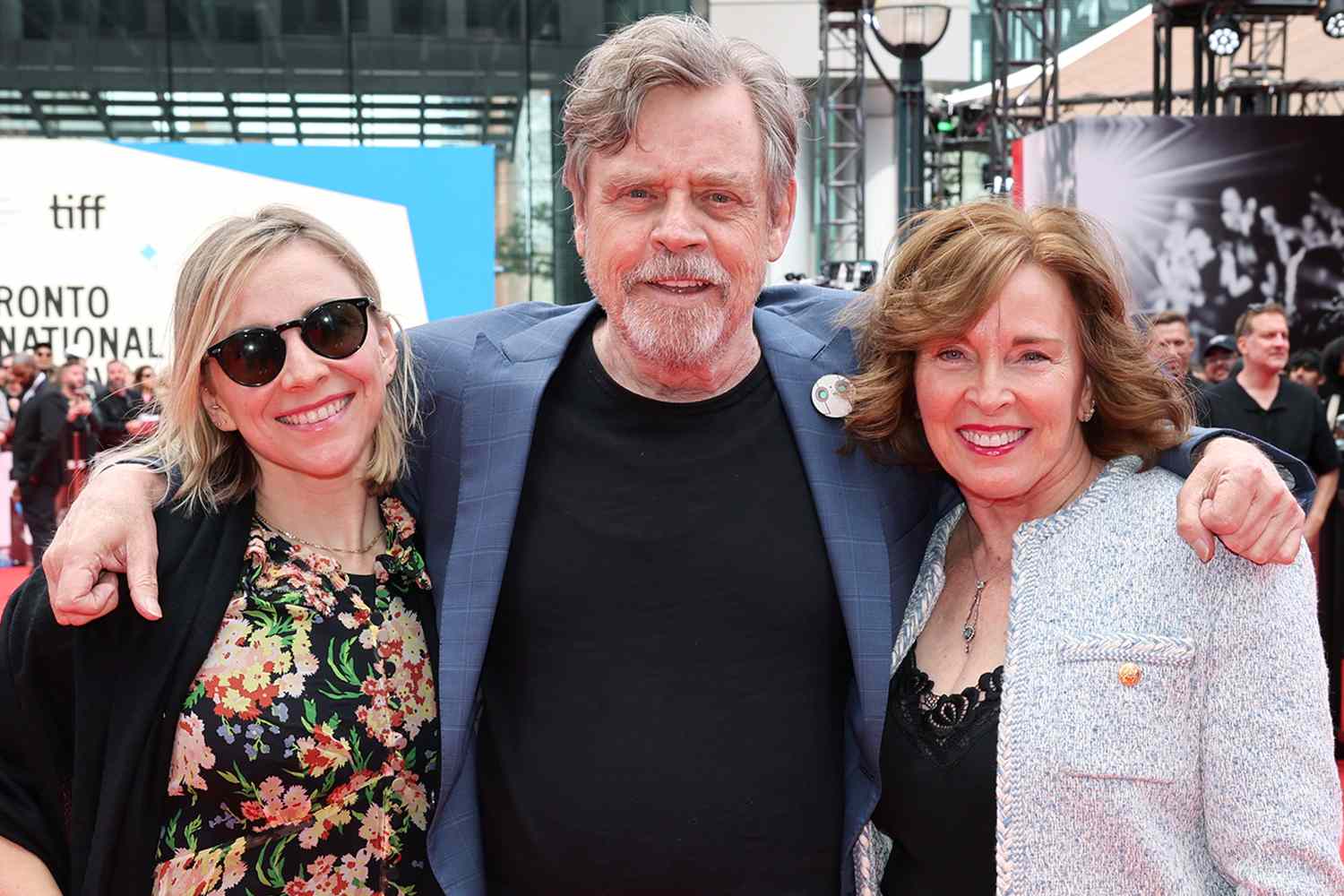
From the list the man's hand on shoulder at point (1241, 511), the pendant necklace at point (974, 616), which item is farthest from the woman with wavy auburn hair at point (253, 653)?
the man's hand on shoulder at point (1241, 511)

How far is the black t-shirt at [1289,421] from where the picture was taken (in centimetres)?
632

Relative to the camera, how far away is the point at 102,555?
6.57 feet

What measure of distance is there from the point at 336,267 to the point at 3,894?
1.11 m

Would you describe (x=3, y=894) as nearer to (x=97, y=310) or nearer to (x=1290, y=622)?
(x=1290, y=622)

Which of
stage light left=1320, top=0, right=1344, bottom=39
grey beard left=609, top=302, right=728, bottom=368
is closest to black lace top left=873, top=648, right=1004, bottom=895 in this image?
grey beard left=609, top=302, right=728, bottom=368

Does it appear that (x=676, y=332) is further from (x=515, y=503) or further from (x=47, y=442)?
(x=47, y=442)

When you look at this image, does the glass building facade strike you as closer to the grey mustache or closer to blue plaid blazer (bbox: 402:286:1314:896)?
blue plaid blazer (bbox: 402:286:1314:896)

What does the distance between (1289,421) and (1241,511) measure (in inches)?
204

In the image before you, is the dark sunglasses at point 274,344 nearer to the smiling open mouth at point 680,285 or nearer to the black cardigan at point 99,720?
the black cardigan at point 99,720

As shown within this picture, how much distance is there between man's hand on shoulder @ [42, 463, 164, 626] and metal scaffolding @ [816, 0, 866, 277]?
14.1 metres

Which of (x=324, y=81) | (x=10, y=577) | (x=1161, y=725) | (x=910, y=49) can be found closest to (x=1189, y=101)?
(x=910, y=49)

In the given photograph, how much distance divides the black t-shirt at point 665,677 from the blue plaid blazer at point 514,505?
0.17 feet

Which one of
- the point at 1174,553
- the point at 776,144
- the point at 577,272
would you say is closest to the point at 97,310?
the point at 577,272

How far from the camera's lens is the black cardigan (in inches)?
77.6
